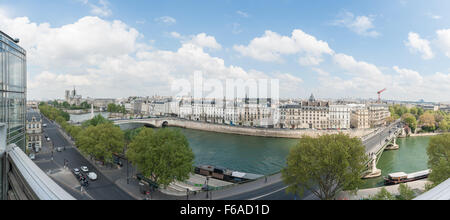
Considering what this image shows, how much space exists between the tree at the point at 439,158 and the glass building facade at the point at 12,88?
45.2 ft

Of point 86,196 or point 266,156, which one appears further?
point 266,156

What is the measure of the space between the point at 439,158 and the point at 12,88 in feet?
52.2

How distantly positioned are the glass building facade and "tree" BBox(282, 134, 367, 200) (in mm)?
8846

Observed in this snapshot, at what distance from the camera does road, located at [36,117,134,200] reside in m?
9.99

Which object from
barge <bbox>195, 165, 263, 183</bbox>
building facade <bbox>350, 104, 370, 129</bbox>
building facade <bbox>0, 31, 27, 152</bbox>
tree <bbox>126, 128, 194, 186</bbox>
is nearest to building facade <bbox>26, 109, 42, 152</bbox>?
tree <bbox>126, 128, 194, 186</bbox>

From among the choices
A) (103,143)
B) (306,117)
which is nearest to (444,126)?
(306,117)

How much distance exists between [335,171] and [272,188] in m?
3.34

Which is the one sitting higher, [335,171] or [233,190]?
[335,171]

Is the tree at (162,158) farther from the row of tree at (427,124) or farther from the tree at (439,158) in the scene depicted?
the row of tree at (427,124)

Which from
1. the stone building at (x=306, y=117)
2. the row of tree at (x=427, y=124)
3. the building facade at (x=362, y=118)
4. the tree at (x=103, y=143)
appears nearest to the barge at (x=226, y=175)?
the tree at (x=103, y=143)

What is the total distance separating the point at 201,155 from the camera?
809 inches
